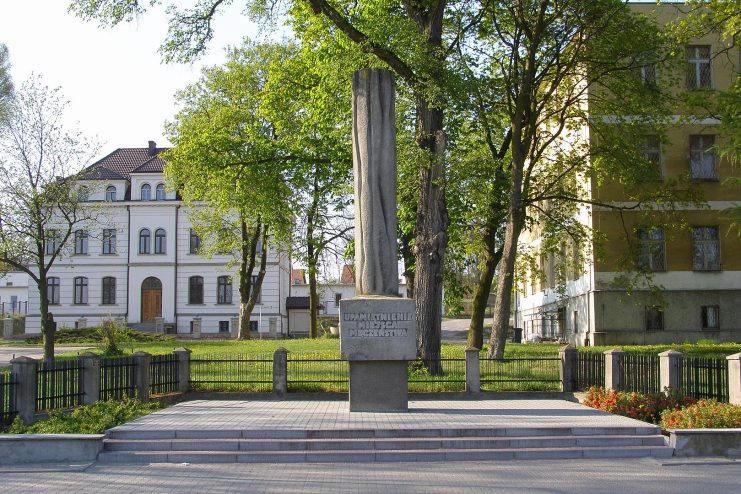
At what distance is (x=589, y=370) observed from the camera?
62.1 feet

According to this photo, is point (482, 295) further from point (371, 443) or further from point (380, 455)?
point (380, 455)

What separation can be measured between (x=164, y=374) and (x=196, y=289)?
40406 millimetres

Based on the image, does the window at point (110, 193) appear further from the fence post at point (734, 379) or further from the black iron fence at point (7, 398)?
the fence post at point (734, 379)

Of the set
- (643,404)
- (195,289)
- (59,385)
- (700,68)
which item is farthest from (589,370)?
(195,289)

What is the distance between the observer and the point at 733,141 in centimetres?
2191

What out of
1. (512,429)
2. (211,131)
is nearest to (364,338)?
(512,429)

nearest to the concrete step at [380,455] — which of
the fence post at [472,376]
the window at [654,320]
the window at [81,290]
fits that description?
the fence post at [472,376]

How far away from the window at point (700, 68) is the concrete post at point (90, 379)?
27.2 m

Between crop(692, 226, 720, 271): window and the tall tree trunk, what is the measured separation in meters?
9.77

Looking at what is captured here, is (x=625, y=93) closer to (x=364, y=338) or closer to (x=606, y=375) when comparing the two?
(x=606, y=375)

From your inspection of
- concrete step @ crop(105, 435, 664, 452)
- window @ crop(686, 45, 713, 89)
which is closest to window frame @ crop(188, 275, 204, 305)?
window @ crop(686, 45, 713, 89)

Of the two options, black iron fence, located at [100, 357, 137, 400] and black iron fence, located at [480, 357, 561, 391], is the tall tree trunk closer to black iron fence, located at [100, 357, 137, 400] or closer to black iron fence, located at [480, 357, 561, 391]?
black iron fence, located at [480, 357, 561, 391]

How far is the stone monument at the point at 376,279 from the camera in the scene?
15039 mm

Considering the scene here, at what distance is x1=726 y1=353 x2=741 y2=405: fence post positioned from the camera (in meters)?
14.9
